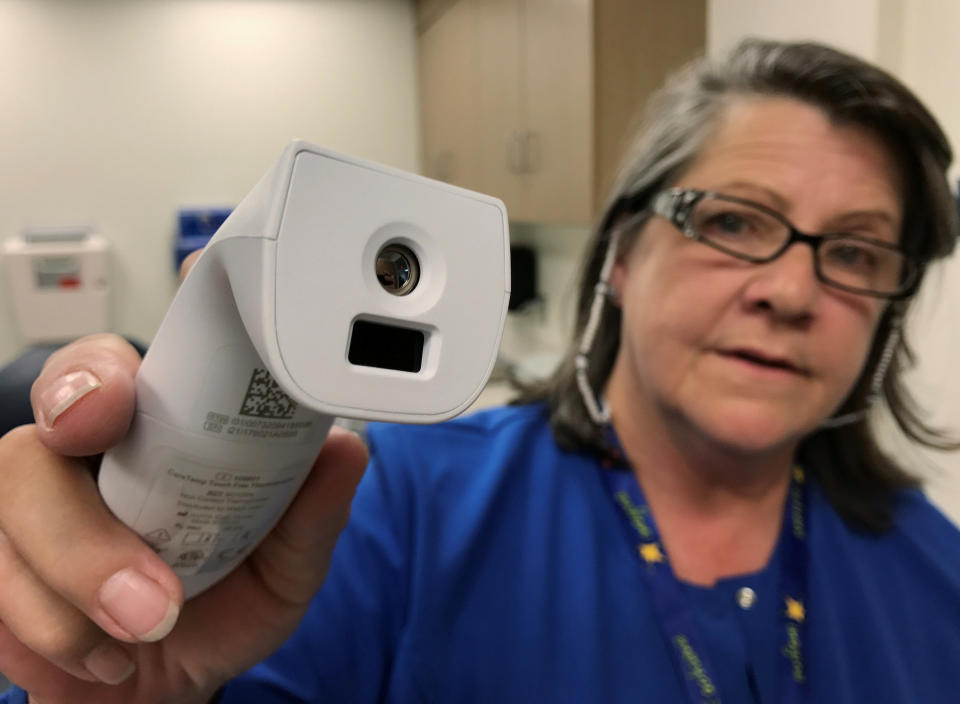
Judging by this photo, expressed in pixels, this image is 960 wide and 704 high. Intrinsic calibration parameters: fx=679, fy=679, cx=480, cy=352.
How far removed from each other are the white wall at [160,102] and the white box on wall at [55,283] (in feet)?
0.33

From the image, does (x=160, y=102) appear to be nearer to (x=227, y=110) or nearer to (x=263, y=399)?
(x=227, y=110)

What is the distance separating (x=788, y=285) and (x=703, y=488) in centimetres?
25

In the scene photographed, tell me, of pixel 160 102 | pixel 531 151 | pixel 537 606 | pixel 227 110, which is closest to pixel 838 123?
pixel 537 606

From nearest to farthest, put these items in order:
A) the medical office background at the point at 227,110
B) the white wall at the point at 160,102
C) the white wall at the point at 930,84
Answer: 1. the white wall at the point at 930,84
2. the medical office background at the point at 227,110
3. the white wall at the point at 160,102

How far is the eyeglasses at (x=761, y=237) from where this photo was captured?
0.69m

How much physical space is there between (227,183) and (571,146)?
4.79ft

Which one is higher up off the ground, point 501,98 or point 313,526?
point 501,98

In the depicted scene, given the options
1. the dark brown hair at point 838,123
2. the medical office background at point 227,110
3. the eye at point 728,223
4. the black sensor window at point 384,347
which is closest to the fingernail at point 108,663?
the black sensor window at point 384,347

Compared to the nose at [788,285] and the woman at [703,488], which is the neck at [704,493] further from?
the nose at [788,285]

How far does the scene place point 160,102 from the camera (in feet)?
7.96

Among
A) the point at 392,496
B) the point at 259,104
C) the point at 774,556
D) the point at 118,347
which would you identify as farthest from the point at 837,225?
the point at 259,104

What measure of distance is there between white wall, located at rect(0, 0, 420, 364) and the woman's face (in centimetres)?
200

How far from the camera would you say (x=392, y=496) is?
682mm

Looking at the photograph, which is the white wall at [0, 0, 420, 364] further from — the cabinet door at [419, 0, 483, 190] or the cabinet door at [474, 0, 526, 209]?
the cabinet door at [474, 0, 526, 209]
